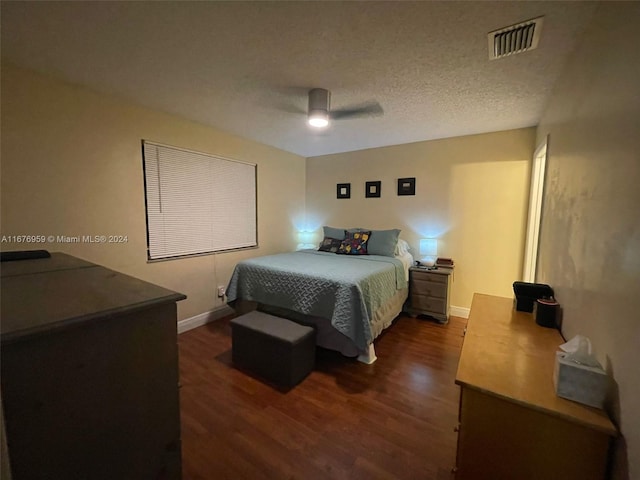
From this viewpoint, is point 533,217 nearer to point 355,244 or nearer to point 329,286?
point 355,244

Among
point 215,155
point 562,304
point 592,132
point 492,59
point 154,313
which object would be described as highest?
point 492,59

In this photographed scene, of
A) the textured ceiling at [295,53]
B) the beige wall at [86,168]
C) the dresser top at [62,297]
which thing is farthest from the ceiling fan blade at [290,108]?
the dresser top at [62,297]

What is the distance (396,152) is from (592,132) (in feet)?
8.53

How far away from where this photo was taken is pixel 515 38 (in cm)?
141

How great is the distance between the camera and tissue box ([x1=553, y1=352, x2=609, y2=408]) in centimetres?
85

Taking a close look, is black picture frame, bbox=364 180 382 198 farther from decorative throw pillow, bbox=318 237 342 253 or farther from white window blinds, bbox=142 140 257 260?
white window blinds, bbox=142 140 257 260

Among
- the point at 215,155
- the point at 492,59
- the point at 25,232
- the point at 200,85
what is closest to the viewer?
the point at 492,59

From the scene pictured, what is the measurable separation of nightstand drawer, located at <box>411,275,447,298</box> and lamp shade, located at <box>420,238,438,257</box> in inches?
16.9

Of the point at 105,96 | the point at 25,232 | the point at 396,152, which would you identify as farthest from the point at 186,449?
the point at 396,152

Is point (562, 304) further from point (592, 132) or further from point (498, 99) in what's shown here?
point (498, 99)

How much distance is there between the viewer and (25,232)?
6.18 feet

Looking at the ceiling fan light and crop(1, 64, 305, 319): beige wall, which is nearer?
crop(1, 64, 305, 319): beige wall

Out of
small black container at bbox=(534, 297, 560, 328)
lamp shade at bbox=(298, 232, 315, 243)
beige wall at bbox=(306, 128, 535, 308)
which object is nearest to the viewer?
small black container at bbox=(534, 297, 560, 328)

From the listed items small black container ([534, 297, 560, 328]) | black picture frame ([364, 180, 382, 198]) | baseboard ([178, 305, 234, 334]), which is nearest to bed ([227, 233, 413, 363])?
baseboard ([178, 305, 234, 334])
